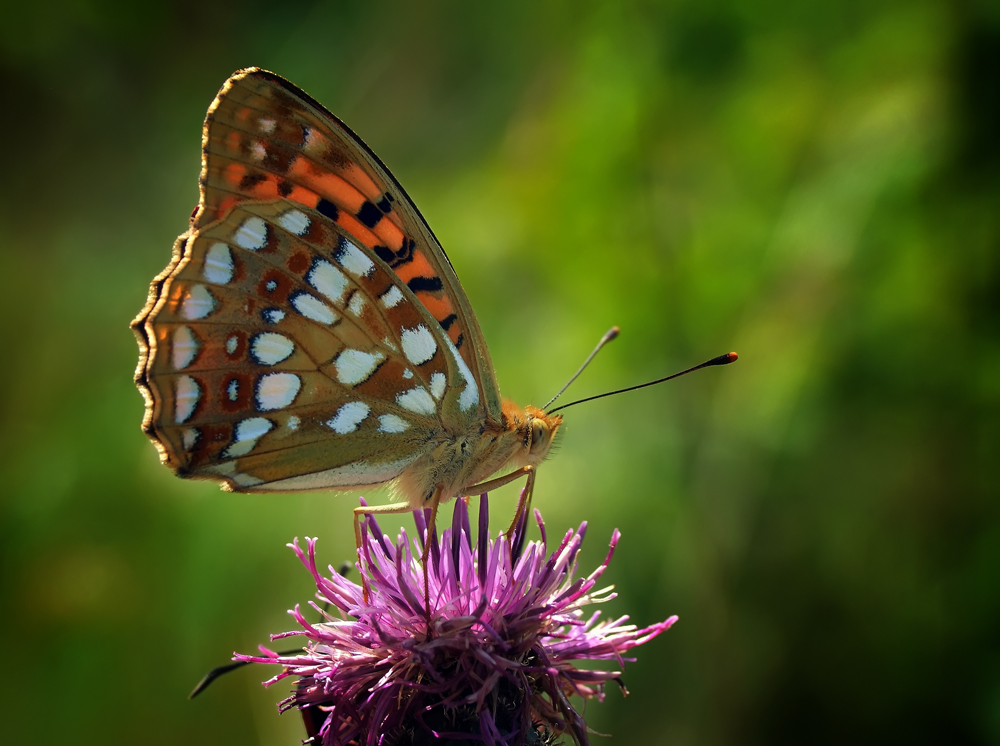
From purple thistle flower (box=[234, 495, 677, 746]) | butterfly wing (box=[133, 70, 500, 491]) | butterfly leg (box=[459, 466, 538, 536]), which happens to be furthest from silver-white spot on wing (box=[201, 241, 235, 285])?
butterfly leg (box=[459, 466, 538, 536])

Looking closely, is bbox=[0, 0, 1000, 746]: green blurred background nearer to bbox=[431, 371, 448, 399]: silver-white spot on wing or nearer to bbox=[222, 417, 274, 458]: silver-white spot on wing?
bbox=[431, 371, 448, 399]: silver-white spot on wing

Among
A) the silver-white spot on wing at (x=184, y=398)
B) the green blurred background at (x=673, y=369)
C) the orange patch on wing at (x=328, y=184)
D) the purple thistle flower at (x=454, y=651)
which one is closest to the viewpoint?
the purple thistle flower at (x=454, y=651)

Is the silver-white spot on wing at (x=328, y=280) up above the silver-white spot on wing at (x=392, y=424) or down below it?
above

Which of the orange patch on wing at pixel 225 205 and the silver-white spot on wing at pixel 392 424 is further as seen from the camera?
the silver-white spot on wing at pixel 392 424

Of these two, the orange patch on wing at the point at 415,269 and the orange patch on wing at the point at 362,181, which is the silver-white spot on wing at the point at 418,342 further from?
the orange patch on wing at the point at 362,181

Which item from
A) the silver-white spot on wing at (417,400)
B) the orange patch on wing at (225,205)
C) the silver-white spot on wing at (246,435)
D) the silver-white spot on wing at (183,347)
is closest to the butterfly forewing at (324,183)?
the orange patch on wing at (225,205)

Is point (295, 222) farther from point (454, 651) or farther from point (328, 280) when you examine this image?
point (454, 651)

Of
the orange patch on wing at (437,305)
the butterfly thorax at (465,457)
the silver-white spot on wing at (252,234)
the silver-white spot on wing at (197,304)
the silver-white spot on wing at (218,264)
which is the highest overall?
the silver-white spot on wing at (252,234)

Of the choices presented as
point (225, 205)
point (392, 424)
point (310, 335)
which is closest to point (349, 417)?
point (392, 424)
